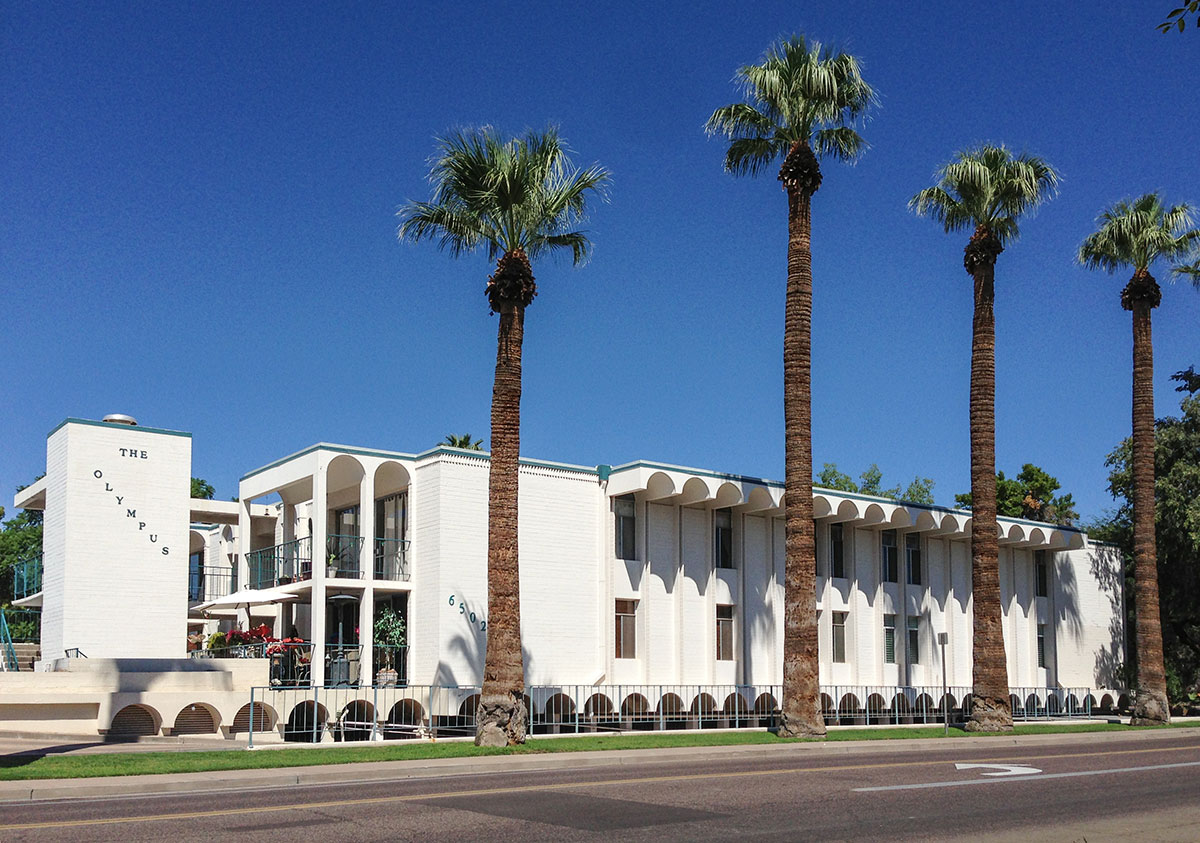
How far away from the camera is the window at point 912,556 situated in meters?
40.3

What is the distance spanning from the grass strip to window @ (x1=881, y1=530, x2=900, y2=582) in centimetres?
1221

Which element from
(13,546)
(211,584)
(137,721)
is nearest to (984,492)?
(137,721)

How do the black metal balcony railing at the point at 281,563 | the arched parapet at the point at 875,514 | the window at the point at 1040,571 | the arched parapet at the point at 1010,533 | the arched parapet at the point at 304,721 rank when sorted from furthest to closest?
1. the window at the point at 1040,571
2. the arched parapet at the point at 1010,533
3. the arched parapet at the point at 875,514
4. the black metal balcony railing at the point at 281,563
5. the arched parapet at the point at 304,721

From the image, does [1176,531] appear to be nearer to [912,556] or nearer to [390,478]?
[912,556]

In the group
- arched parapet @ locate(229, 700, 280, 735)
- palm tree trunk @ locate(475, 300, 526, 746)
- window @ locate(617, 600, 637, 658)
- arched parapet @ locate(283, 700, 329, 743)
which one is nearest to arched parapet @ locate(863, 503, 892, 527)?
window @ locate(617, 600, 637, 658)

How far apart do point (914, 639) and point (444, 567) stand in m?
18.3

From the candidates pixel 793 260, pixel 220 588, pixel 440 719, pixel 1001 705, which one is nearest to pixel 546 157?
pixel 793 260

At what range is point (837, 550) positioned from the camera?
3819cm

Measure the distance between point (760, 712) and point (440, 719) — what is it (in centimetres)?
1033

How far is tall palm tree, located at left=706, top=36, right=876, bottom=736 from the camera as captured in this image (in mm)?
26812

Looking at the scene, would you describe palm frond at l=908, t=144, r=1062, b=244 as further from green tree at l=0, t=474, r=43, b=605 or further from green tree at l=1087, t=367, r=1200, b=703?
green tree at l=0, t=474, r=43, b=605

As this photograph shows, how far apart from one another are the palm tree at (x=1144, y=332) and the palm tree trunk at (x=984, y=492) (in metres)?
7.24

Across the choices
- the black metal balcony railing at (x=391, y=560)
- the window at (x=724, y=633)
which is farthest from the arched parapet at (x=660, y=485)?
the black metal balcony railing at (x=391, y=560)

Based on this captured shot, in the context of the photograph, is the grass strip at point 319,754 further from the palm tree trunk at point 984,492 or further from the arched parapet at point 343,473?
the arched parapet at point 343,473
